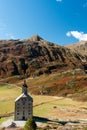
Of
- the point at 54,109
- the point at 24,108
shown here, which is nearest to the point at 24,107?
the point at 24,108

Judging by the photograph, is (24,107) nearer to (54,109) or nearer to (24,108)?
→ (24,108)

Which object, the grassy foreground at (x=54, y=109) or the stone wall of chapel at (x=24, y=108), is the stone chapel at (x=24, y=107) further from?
the grassy foreground at (x=54, y=109)

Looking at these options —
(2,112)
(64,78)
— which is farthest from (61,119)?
(64,78)

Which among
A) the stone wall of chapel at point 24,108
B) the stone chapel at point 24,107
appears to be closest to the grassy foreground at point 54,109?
the stone wall of chapel at point 24,108

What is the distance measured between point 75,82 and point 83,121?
82.0 m

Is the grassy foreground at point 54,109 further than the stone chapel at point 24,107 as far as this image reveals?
Yes

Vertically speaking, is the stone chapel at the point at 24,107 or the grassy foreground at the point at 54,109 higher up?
the stone chapel at the point at 24,107

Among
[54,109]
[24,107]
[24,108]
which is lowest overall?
[54,109]

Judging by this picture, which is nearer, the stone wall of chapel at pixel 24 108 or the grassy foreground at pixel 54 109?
the stone wall of chapel at pixel 24 108

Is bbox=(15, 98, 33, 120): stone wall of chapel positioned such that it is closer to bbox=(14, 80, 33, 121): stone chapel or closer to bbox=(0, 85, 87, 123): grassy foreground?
bbox=(14, 80, 33, 121): stone chapel

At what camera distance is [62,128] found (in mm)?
72688

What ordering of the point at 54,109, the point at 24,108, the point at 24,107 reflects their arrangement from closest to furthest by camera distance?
the point at 24,107 < the point at 24,108 < the point at 54,109

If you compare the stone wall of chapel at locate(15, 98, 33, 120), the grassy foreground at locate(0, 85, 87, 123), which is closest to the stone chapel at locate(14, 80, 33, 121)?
the stone wall of chapel at locate(15, 98, 33, 120)

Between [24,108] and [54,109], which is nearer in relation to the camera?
[24,108]
